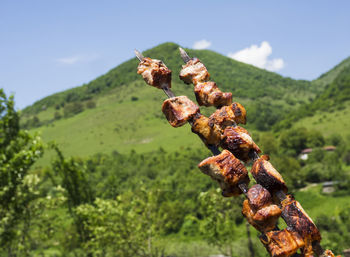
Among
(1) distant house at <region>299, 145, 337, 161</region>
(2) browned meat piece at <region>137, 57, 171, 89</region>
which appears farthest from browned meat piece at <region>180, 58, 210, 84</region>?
(1) distant house at <region>299, 145, 337, 161</region>

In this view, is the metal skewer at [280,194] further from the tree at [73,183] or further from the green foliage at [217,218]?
the tree at [73,183]

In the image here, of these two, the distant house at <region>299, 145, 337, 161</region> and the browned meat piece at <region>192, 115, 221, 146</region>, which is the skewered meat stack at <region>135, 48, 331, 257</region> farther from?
the distant house at <region>299, 145, 337, 161</region>

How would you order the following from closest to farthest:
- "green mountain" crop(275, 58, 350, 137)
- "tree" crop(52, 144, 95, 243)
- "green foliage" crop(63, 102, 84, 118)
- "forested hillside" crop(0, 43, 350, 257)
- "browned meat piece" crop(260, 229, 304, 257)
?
"browned meat piece" crop(260, 229, 304, 257) → "forested hillside" crop(0, 43, 350, 257) → "tree" crop(52, 144, 95, 243) → "green mountain" crop(275, 58, 350, 137) → "green foliage" crop(63, 102, 84, 118)

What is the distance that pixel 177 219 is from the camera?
71.4 metres

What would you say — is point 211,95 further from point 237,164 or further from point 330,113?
point 330,113

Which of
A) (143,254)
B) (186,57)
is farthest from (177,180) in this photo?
(186,57)

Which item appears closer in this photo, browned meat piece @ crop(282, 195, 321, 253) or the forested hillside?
browned meat piece @ crop(282, 195, 321, 253)

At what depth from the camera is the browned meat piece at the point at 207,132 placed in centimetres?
163

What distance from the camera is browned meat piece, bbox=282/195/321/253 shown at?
1.39 meters

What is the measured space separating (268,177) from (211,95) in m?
0.58

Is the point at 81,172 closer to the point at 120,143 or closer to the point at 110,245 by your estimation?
the point at 110,245

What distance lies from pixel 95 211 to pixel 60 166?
366cm

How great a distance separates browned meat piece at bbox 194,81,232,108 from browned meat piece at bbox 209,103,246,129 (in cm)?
7

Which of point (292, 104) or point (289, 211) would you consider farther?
point (292, 104)
